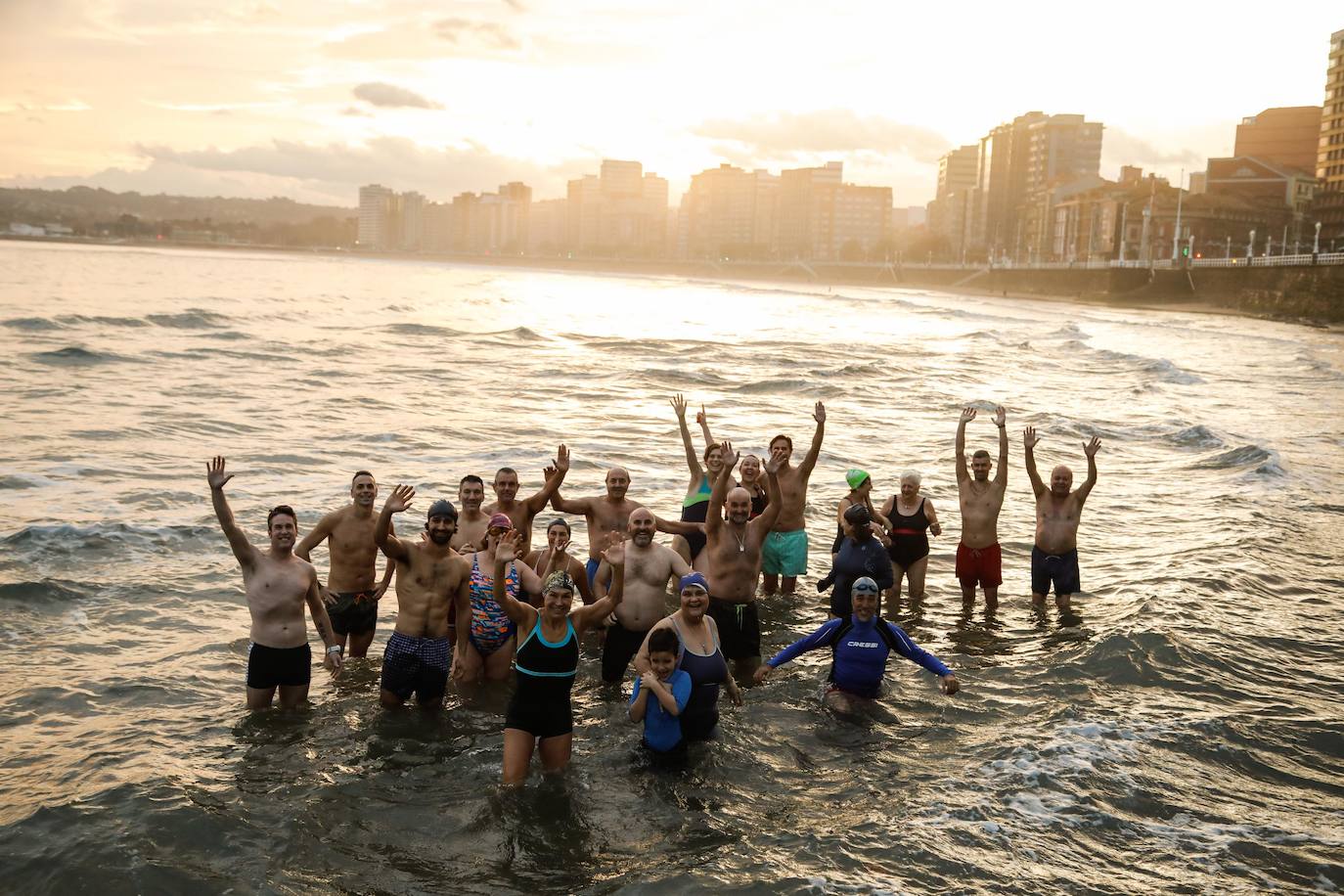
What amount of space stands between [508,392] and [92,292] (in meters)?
53.0

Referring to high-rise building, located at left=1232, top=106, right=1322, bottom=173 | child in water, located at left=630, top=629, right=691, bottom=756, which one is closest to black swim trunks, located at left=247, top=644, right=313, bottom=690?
child in water, located at left=630, top=629, right=691, bottom=756

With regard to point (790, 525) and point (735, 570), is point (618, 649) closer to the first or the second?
point (735, 570)

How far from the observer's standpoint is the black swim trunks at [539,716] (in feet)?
23.8

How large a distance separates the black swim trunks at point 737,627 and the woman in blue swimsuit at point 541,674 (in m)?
2.13

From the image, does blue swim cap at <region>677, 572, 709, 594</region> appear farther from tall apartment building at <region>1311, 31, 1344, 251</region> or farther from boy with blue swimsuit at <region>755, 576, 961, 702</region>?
tall apartment building at <region>1311, 31, 1344, 251</region>

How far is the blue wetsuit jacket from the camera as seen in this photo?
821 centimetres

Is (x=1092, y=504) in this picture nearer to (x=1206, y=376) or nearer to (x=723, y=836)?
(x=723, y=836)

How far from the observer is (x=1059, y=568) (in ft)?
37.3

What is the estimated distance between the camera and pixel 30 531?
13.8 metres

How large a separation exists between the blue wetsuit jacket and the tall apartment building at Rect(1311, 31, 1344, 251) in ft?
386

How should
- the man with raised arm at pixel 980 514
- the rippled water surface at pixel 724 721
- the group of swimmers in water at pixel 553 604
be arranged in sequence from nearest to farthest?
the rippled water surface at pixel 724 721 → the group of swimmers in water at pixel 553 604 → the man with raised arm at pixel 980 514

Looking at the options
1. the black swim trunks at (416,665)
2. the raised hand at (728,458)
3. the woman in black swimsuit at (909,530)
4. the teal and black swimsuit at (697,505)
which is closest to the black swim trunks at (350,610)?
the black swim trunks at (416,665)

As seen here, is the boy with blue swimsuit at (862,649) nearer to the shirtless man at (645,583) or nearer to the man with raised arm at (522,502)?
the shirtless man at (645,583)

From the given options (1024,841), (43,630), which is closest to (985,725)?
(1024,841)
